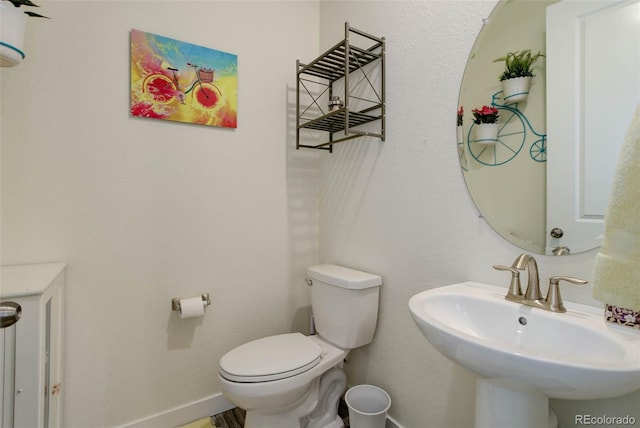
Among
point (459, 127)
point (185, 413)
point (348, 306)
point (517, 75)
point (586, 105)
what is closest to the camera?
point (586, 105)

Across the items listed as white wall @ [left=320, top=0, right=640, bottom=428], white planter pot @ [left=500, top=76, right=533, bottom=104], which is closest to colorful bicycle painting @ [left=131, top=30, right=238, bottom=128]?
white wall @ [left=320, top=0, right=640, bottom=428]

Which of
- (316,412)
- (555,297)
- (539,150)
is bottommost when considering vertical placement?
(316,412)

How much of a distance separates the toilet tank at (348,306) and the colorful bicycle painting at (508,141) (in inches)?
26.0

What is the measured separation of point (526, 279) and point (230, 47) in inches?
65.9

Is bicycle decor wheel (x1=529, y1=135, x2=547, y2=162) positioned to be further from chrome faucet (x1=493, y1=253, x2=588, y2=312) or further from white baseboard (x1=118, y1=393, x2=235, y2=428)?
white baseboard (x1=118, y1=393, x2=235, y2=428)

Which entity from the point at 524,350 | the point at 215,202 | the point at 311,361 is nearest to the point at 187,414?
the point at 311,361

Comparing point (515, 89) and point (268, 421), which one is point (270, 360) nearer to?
point (268, 421)

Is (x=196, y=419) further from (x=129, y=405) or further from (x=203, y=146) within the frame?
(x=203, y=146)

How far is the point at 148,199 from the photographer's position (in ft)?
4.61

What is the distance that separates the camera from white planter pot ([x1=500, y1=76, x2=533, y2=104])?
95 cm

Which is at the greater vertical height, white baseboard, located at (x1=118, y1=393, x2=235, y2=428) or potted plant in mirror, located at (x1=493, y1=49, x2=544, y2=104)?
potted plant in mirror, located at (x1=493, y1=49, x2=544, y2=104)

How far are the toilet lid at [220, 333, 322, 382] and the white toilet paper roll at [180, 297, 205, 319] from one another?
261 millimetres

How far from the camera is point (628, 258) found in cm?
60

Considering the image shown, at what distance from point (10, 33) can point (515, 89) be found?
155cm
